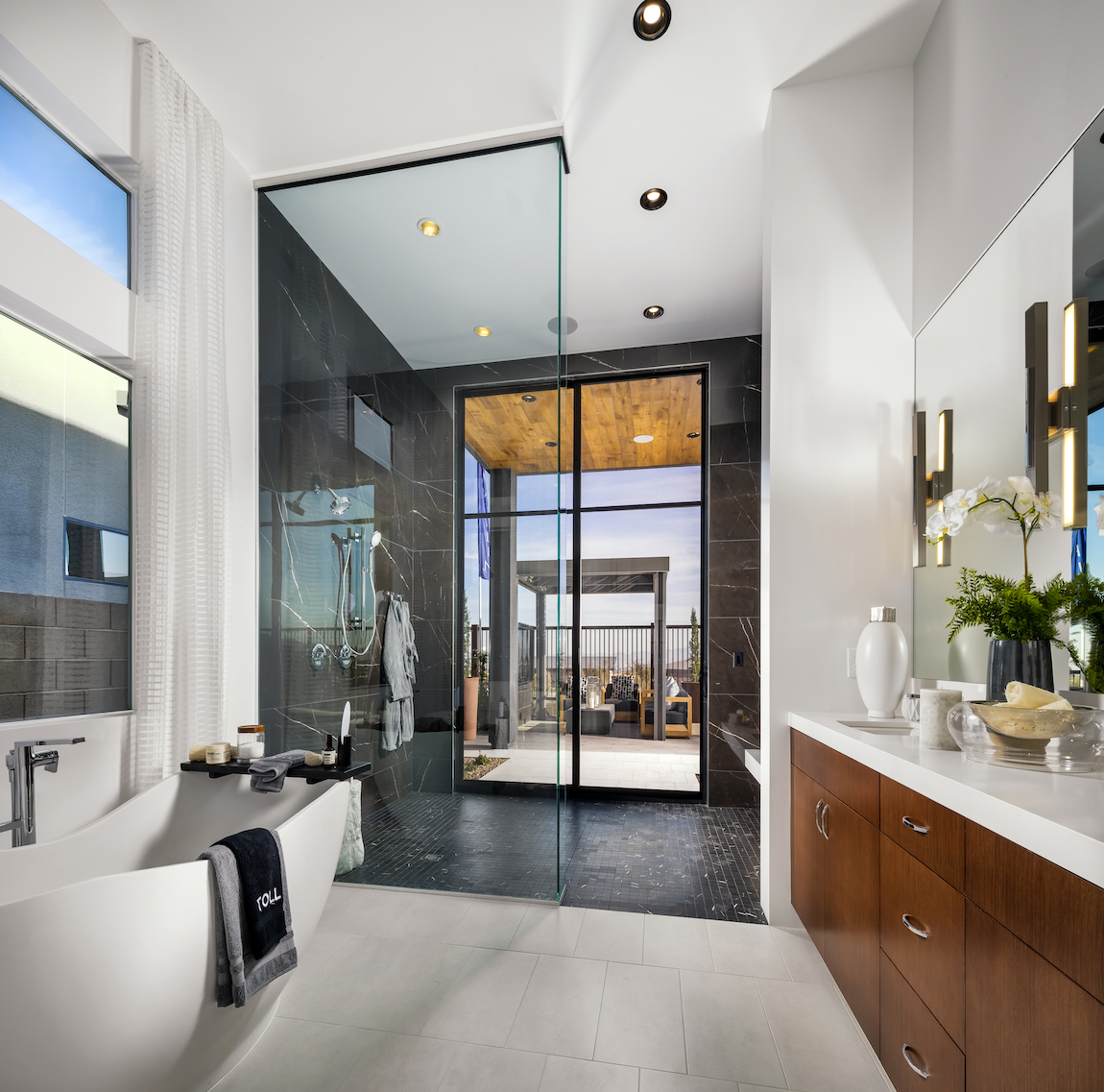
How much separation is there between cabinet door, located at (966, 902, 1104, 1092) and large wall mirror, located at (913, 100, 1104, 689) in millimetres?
777

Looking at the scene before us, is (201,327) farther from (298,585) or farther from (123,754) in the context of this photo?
(123,754)

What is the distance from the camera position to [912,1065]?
1330 mm

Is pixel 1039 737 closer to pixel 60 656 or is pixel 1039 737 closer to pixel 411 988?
pixel 411 988

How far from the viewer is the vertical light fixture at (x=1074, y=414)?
4.89ft

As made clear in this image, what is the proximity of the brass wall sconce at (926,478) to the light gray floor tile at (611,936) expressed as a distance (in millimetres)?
1732

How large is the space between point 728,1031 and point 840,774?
0.80m

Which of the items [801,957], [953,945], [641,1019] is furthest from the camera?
[801,957]

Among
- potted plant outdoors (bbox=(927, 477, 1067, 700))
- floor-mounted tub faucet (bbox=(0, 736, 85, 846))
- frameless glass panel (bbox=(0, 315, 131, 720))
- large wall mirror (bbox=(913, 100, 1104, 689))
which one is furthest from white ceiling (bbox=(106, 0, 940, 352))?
floor-mounted tub faucet (bbox=(0, 736, 85, 846))

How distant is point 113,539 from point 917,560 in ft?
9.59

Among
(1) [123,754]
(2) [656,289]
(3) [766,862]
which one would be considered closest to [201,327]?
(1) [123,754]

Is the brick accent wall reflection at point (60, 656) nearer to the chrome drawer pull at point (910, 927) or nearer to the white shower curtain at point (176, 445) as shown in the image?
the white shower curtain at point (176, 445)

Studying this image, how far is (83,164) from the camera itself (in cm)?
225

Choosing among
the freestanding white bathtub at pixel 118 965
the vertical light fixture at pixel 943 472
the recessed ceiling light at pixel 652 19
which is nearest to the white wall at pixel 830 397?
the vertical light fixture at pixel 943 472

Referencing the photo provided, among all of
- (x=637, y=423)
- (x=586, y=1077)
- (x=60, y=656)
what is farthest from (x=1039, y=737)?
(x=637, y=423)
